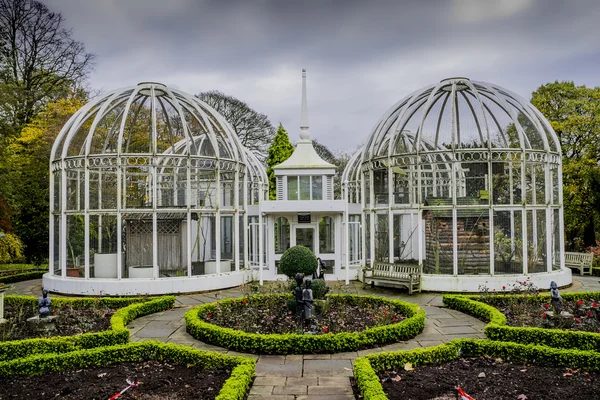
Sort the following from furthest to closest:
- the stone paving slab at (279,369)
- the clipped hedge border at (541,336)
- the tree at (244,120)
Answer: the tree at (244,120), the clipped hedge border at (541,336), the stone paving slab at (279,369)

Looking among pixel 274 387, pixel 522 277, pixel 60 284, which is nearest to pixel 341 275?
pixel 522 277

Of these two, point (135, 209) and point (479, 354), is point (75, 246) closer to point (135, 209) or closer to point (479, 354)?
point (135, 209)

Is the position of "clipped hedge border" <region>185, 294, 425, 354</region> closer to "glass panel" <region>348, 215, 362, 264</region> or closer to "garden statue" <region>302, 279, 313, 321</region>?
"garden statue" <region>302, 279, 313, 321</region>

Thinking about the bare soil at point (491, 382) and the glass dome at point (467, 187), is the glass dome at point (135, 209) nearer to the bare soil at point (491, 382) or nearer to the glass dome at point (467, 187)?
the glass dome at point (467, 187)

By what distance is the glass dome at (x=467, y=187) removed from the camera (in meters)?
13.8

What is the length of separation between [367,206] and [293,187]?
9.83 feet

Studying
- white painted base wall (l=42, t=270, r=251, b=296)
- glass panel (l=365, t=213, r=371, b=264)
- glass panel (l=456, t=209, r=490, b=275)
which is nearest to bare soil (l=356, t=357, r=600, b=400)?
glass panel (l=456, t=209, r=490, b=275)

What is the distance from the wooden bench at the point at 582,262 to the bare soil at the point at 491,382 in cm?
1267

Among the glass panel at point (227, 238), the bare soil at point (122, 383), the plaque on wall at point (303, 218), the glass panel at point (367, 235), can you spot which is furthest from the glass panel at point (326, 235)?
the bare soil at point (122, 383)

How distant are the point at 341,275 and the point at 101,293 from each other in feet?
27.9

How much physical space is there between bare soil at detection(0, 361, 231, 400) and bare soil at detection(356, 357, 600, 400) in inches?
104

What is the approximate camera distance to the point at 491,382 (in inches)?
252

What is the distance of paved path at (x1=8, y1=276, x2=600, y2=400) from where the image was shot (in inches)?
248

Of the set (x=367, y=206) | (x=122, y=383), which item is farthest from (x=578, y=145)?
(x=122, y=383)
